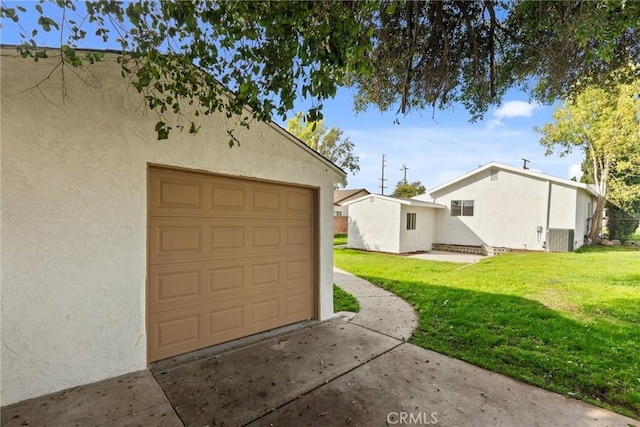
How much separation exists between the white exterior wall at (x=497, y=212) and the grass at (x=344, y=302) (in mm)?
12326

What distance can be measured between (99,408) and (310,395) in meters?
2.00

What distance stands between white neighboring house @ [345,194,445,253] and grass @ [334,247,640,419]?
6022mm

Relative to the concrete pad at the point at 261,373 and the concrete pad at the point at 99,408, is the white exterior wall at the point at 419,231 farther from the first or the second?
the concrete pad at the point at 99,408

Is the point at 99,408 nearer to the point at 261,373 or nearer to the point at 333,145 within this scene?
the point at 261,373

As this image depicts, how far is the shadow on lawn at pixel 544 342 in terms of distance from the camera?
3.31 m

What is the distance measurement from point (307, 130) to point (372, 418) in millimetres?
20879

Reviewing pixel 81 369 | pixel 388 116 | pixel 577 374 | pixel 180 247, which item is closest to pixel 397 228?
pixel 388 116

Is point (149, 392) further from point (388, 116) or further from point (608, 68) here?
A: point (608, 68)

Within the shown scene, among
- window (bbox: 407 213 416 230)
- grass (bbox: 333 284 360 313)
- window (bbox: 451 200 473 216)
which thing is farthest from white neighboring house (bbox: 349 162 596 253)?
grass (bbox: 333 284 360 313)

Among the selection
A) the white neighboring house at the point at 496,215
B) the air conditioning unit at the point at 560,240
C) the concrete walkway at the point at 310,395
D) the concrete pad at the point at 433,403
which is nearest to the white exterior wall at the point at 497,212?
the white neighboring house at the point at 496,215

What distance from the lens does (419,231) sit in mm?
16766

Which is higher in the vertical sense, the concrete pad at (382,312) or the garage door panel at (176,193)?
the garage door panel at (176,193)

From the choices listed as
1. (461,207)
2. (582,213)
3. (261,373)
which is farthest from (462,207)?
(261,373)

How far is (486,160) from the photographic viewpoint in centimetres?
1644
